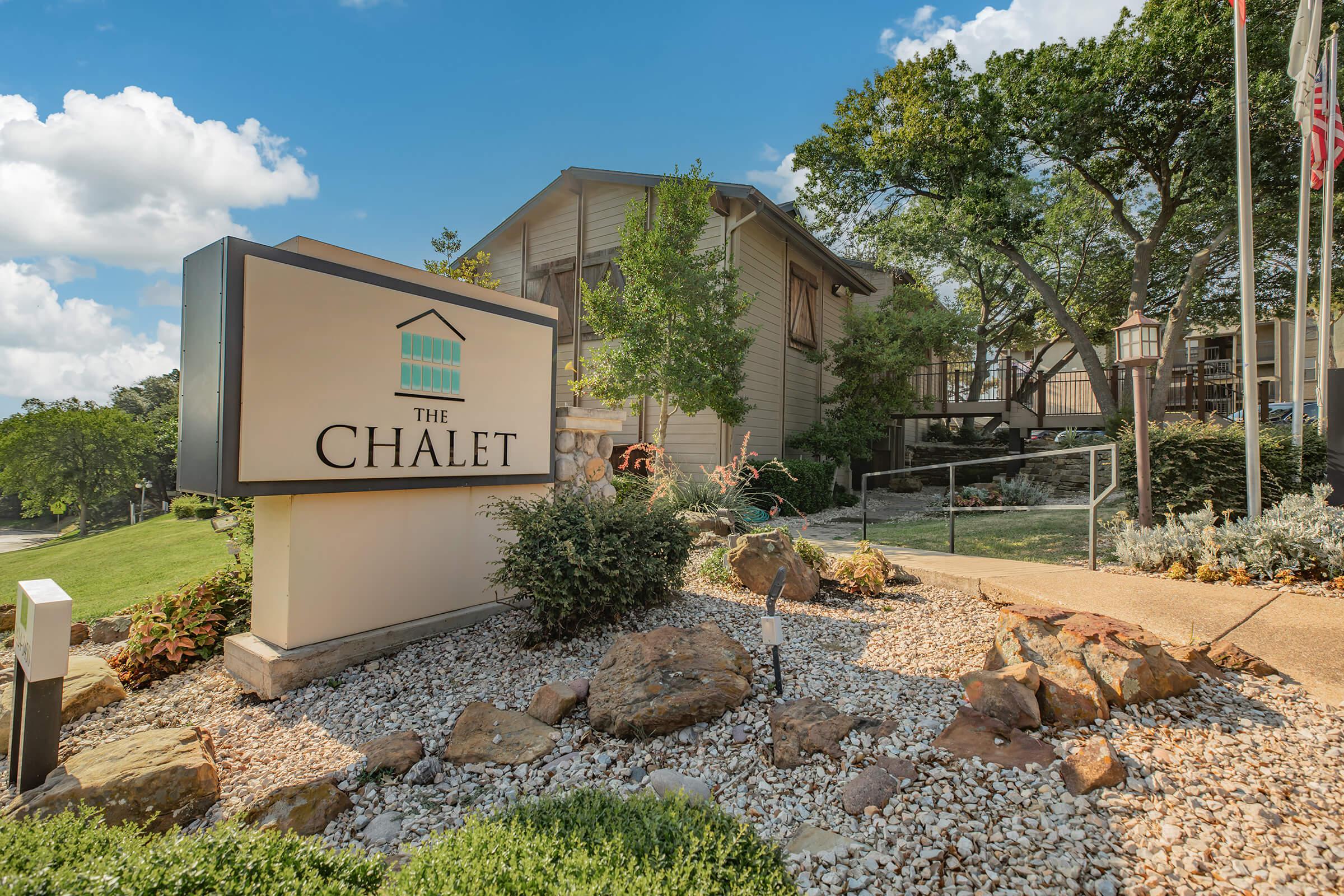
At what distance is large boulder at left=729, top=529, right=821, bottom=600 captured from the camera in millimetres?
4398

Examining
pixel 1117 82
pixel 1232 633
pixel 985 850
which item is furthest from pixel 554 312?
pixel 1117 82

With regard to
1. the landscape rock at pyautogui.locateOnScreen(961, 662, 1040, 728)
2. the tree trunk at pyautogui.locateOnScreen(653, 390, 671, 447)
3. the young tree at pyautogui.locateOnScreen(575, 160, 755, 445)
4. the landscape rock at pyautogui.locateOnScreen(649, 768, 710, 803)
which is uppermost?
the young tree at pyautogui.locateOnScreen(575, 160, 755, 445)

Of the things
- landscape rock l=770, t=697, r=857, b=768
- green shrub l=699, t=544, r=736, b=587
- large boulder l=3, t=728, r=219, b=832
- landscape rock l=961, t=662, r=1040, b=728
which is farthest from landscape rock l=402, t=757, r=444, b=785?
green shrub l=699, t=544, r=736, b=587

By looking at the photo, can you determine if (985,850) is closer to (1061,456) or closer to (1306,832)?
Result: (1306,832)

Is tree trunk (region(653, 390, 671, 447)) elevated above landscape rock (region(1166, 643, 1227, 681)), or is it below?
above

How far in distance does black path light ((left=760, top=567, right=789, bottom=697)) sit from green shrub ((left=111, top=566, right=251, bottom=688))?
11.9 feet

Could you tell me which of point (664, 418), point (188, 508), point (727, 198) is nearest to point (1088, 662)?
point (664, 418)

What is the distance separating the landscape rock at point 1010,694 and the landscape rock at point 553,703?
1.76m

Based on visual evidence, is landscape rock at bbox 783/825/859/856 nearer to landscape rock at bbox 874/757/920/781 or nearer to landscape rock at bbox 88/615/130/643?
landscape rock at bbox 874/757/920/781

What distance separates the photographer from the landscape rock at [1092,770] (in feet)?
6.62

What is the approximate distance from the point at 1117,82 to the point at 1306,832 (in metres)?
13.1

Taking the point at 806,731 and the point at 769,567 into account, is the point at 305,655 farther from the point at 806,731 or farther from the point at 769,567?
the point at 769,567

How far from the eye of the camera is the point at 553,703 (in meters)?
2.79

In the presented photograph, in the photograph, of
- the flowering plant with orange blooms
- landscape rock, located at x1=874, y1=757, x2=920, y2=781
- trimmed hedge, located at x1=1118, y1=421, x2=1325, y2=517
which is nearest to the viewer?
landscape rock, located at x1=874, y1=757, x2=920, y2=781
